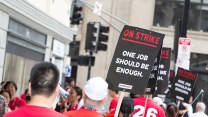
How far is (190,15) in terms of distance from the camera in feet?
106

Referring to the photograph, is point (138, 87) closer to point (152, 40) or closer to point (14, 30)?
point (152, 40)

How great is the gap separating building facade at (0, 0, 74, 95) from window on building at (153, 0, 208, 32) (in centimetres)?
1216

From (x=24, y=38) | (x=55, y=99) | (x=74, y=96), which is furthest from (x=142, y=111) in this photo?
(x=24, y=38)

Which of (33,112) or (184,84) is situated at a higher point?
(184,84)

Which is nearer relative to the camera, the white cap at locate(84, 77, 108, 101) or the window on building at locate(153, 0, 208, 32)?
the white cap at locate(84, 77, 108, 101)

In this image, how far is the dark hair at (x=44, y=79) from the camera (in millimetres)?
3809

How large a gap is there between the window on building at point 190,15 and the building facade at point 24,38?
1216 cm

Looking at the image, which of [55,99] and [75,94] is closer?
[55,99]

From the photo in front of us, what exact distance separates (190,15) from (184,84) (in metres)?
19.7

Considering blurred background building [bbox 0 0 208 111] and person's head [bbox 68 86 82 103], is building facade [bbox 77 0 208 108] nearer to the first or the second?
blurred background building [bbox 0 0 208 111]

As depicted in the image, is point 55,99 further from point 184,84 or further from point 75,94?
point 184,84

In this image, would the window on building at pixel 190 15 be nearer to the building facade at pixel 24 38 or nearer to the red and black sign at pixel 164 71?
the building facade at pixel 24 38

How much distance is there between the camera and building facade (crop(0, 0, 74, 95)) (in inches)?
584

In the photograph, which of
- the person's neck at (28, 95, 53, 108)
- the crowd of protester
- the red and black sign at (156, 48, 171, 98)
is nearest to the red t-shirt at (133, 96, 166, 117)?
the crowd of protester
